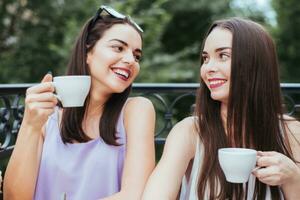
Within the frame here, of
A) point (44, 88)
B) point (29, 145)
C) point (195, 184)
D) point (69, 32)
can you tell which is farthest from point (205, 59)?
point (69, 32)

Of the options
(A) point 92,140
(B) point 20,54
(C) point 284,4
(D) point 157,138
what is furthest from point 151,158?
(C) point 284,4

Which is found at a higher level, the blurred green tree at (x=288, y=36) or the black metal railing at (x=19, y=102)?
the blurred green tree at (x=288, y=36)

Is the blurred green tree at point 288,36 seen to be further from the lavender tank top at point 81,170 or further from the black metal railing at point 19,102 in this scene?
the lavender tank top at point 81,170

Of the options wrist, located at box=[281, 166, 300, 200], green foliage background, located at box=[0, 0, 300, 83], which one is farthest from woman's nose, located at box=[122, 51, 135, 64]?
green foliage background, located at box=[0, 0, 300, 83]

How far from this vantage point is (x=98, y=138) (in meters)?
1.79

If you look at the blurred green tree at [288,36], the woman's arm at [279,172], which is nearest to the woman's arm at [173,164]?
the woman's arm at [279,172]

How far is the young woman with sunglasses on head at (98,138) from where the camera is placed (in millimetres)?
1657

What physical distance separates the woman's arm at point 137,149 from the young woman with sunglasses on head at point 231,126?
0.29ft

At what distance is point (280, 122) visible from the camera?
1.72 meters

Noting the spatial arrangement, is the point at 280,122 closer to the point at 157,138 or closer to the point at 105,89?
the point at 105,89

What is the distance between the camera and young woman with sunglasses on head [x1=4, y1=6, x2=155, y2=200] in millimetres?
1657

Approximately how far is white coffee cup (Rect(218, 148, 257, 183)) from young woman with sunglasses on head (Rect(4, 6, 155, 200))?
1.44 feet

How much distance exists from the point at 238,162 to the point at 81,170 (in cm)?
72

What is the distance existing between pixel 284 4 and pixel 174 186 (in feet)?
27.2
